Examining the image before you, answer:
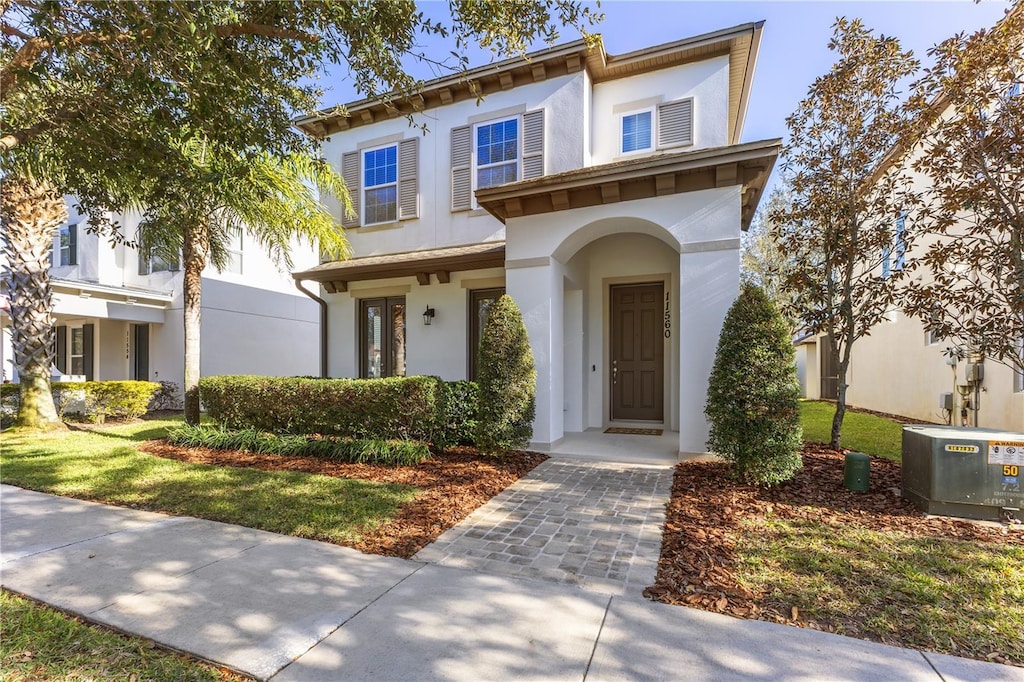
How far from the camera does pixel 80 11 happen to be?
13.9 ft

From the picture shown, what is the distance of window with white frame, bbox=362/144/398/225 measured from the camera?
1073 centimetres

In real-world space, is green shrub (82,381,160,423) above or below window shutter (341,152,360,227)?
below

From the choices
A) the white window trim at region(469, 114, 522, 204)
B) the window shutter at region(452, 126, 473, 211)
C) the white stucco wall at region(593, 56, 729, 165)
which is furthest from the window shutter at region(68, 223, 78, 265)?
the white stucco wall at region(593, 56, 729, 165)

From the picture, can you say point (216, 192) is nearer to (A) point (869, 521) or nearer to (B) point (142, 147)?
(B) point (142, 147)

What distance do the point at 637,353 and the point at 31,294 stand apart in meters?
13.5

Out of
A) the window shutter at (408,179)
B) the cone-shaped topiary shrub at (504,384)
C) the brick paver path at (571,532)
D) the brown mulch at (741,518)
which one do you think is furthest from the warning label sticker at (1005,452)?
the window shutter at (408,179)

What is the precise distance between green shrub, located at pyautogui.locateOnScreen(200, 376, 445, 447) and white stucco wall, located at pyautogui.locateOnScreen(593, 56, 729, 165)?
20.7 feet

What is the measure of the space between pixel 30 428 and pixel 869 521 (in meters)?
14.6

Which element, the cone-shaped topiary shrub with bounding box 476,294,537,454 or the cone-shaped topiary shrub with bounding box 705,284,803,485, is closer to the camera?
the cone-shaped topiary shrub with bounding box 705,284,803,485

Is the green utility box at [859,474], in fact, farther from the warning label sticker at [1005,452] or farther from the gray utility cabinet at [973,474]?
the warning label sticker at [1005,452]

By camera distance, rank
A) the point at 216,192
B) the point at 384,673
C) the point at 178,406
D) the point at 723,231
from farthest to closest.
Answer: the point at 178,406 → the point at 723,231 → the point at 216,192 → the point at 384,673

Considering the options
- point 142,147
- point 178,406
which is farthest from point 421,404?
point 178,406

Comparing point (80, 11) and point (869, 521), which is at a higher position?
point (80, 11)

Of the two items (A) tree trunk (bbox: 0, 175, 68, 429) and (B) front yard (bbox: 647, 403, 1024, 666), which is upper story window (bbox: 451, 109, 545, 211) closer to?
(B) front yard (bbox: 647, 403, 1024, 666)
